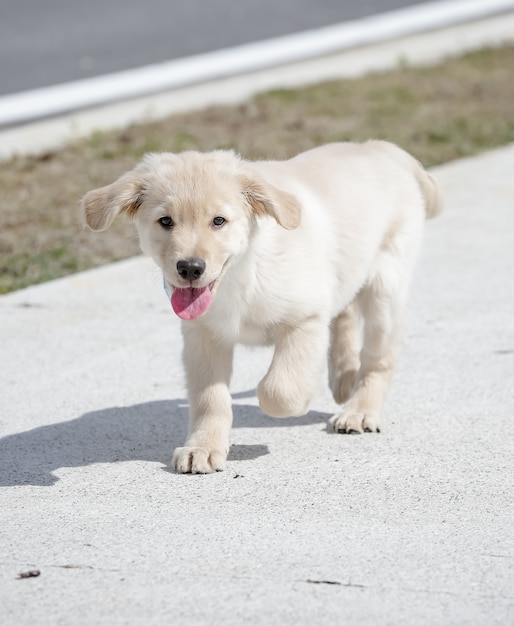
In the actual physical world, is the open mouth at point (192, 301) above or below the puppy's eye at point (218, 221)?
below

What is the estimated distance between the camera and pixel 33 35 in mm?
14172

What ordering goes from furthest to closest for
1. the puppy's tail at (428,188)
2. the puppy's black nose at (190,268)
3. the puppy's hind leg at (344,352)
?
the puppy's tail at (428,188)
the puppy's hind leg at (344,352)
the puppy's black nose at (190,268)

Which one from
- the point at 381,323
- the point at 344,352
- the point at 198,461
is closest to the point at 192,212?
the point at 198,461

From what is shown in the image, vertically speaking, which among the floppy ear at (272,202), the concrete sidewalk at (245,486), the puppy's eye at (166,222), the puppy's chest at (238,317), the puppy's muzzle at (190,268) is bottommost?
the concrete sidewalk at (245,486)

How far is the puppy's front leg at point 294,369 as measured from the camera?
13.9 feet

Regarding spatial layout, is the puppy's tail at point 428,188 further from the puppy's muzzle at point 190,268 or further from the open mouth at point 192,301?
the puppy's muzzle at point 190,268

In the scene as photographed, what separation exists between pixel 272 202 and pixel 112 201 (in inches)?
20.6

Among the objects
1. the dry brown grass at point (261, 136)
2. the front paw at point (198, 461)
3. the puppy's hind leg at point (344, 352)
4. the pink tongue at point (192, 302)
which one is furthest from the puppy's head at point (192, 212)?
the dry brown grass at point (261, 136)

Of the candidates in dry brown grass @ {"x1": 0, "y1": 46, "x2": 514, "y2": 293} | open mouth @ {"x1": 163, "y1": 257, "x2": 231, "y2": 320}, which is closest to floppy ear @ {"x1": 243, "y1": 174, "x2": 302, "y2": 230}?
open mouth @ {"x1": 163, "y1": 257, "x2": 231, "y2": 320}

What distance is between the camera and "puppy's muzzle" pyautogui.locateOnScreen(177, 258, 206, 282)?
386cm

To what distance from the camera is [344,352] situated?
5.09 metres

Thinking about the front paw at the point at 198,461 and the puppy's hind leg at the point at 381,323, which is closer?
the front paw at the point at 198,461

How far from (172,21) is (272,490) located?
11.5m

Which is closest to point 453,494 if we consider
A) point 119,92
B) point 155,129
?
point 155,129
